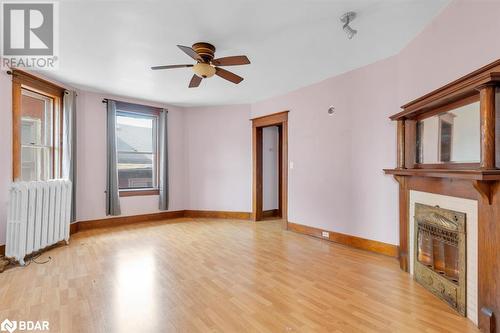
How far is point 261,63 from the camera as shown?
3.43 metres

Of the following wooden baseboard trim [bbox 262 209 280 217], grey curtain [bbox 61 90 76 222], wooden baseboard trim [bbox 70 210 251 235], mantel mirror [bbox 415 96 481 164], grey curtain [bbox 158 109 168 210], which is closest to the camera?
mantel mirror [bbox 415 96 481 164]

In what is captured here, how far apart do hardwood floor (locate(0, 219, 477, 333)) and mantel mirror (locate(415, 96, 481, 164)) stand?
4.32 feet

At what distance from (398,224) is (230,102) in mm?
4022

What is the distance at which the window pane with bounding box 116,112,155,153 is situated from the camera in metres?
5.28

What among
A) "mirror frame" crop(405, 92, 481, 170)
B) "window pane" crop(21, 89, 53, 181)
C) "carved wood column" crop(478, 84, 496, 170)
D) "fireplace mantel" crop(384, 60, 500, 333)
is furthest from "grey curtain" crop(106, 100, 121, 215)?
"carved wood column" crop(478, 84, 496, 170)

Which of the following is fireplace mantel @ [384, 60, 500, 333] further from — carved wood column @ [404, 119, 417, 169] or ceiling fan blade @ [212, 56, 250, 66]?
ceiling fan blade @ [212, 56, 250, 66]

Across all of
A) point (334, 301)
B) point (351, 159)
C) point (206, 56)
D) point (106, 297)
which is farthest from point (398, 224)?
point (106, 297)

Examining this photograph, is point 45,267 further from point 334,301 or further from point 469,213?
point 469,213

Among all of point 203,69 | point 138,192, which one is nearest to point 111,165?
point 138,192

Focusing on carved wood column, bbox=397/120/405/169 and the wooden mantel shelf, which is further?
carved wood column, bbox=397/120/405/169

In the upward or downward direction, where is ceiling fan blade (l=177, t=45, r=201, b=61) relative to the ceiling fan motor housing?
downward

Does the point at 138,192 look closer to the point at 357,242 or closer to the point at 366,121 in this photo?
the point at 357,242

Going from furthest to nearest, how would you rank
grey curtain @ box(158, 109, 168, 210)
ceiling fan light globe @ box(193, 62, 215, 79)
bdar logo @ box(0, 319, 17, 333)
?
grey curtain @ box(158, 109, 168, 210) < ceiling fan light globe @ box(193, 62, 215, 79) < bdar logo @ box(0, 319, 17, 333)

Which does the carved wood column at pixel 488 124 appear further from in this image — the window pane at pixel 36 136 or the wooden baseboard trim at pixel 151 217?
the window pane at pixel 36 136
